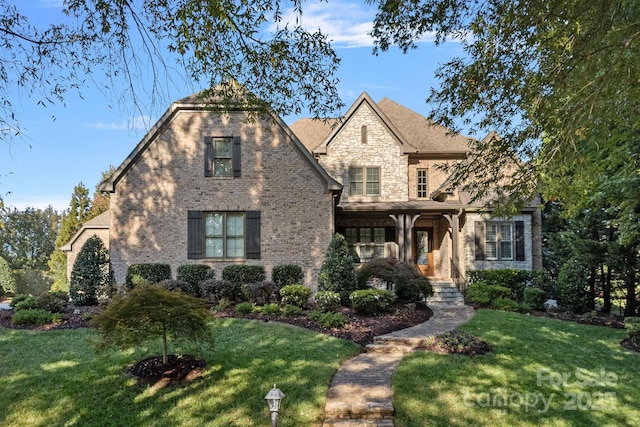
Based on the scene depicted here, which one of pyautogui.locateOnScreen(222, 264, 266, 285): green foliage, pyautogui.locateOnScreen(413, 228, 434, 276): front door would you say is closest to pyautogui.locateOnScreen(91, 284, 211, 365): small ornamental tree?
pyautogui.locateOnScreen(222, 264, 266, 285): green foliage

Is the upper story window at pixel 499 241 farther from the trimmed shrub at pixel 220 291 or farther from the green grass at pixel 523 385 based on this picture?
the trimmed shrub at pixel 220 291

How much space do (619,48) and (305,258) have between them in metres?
11.0

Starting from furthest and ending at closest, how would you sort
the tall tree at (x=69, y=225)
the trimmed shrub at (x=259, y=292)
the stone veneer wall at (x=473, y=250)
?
the tall tree at (x=69, y=225) → the stone veneer wall at (x=473, y=250) → the trimmed shrub at (x=259, y=292)

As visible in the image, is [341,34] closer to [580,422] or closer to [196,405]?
[196,405]

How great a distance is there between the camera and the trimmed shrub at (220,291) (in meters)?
12.6

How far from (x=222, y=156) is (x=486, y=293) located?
34.0 feet

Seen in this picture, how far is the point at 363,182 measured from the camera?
18.4 m

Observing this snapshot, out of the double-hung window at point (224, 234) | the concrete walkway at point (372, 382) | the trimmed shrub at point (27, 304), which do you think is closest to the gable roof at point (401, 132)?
the double-hung window at point (224, 234)

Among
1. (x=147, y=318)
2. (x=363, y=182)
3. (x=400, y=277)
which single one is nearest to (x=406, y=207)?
(x=363, y=182)

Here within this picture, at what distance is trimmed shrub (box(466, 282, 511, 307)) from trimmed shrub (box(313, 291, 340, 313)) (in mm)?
5452

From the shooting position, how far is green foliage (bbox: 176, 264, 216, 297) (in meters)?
13.7

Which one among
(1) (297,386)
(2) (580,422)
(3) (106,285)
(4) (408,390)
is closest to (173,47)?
(1) (297,386)

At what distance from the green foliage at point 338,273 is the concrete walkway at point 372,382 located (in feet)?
8.90

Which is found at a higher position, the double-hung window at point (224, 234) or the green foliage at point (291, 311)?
the double-hung window at point (224, 234)
